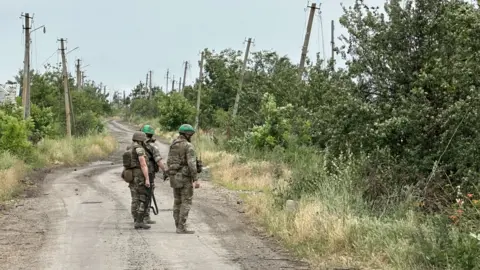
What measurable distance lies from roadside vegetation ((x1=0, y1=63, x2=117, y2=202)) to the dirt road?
3.08 metres

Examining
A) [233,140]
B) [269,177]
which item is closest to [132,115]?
[233,140]

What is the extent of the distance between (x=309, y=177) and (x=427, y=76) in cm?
317

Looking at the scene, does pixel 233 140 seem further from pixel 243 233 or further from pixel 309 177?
pixel 243 233

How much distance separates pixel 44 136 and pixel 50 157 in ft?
18.5

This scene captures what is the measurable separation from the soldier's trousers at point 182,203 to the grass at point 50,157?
6556mm

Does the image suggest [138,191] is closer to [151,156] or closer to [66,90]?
[151,156]

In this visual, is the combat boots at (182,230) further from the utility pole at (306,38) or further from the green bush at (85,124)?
the green bush at (85,124)

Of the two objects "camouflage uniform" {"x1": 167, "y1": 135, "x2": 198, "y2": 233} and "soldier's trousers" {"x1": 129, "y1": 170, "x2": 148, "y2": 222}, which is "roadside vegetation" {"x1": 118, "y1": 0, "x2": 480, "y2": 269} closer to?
"camouflage uniform" {"x1": 167, "y1": 135, "x2": 198, "y2": 233}

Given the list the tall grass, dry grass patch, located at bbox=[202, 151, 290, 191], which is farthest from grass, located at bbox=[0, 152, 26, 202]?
the tall grass

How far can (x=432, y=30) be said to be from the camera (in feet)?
36.7

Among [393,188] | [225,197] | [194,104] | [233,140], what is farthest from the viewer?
[194,104]

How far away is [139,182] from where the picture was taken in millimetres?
10656

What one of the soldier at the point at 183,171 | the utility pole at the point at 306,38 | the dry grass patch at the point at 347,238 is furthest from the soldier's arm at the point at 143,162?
the utility pole at the point at 306,38

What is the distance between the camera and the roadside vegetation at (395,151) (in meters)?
7.51
